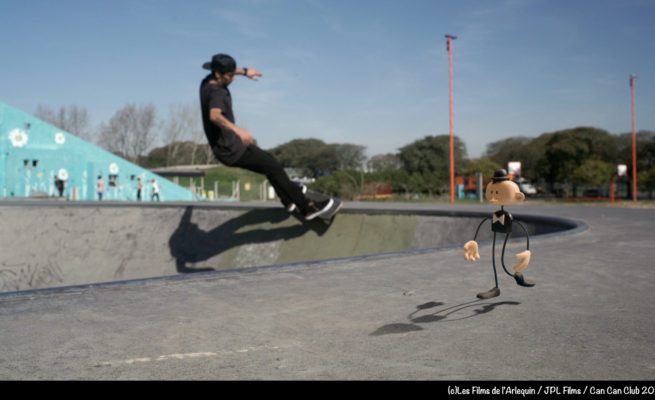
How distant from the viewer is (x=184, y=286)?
3.53 m

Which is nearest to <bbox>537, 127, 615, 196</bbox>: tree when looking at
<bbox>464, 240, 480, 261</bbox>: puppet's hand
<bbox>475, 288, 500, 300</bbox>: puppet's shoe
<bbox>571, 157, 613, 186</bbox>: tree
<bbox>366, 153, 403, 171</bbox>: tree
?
<bbox>571, 157, 613, 186</bbox>: tree

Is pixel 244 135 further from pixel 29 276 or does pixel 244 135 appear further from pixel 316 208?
pixel 29 276

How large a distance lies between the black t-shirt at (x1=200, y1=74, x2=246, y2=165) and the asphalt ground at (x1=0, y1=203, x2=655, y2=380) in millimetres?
2875

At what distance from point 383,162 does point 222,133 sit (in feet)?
261

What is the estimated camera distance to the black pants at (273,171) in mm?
6781

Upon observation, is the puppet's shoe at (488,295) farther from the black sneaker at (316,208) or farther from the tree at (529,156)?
the tree at (529,156)

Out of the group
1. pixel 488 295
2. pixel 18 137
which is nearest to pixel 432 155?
pixel 18 137

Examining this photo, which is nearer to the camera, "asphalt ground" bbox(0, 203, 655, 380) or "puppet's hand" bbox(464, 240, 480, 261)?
"asphalt ground" bbox(0, 203, 655, 380)

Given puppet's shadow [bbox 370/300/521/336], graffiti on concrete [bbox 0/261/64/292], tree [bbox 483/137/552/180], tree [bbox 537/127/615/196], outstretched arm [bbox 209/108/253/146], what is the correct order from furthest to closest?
tree [bbox 483/137/552/180]
tree [bbox 537/127/615/196]
graffiti on concrete [bbox 0/261/64/292]
outstretched arm [bbox 209/108/253/146]
puppet's shadow [bbox 370/300/521/336]

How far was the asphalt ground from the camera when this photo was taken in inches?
73.7

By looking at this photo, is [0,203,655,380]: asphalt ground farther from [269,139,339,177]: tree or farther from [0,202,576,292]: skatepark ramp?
[269,139,339,177]: tree

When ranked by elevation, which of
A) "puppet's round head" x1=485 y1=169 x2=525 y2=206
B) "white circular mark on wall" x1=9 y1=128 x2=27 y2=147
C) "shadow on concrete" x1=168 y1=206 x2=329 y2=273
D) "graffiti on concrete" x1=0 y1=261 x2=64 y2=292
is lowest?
"graffiti on concrete" x1=0 y1=261 x2=64 y2=292

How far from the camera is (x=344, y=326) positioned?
2.47 metres

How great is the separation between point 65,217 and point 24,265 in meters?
1.38
